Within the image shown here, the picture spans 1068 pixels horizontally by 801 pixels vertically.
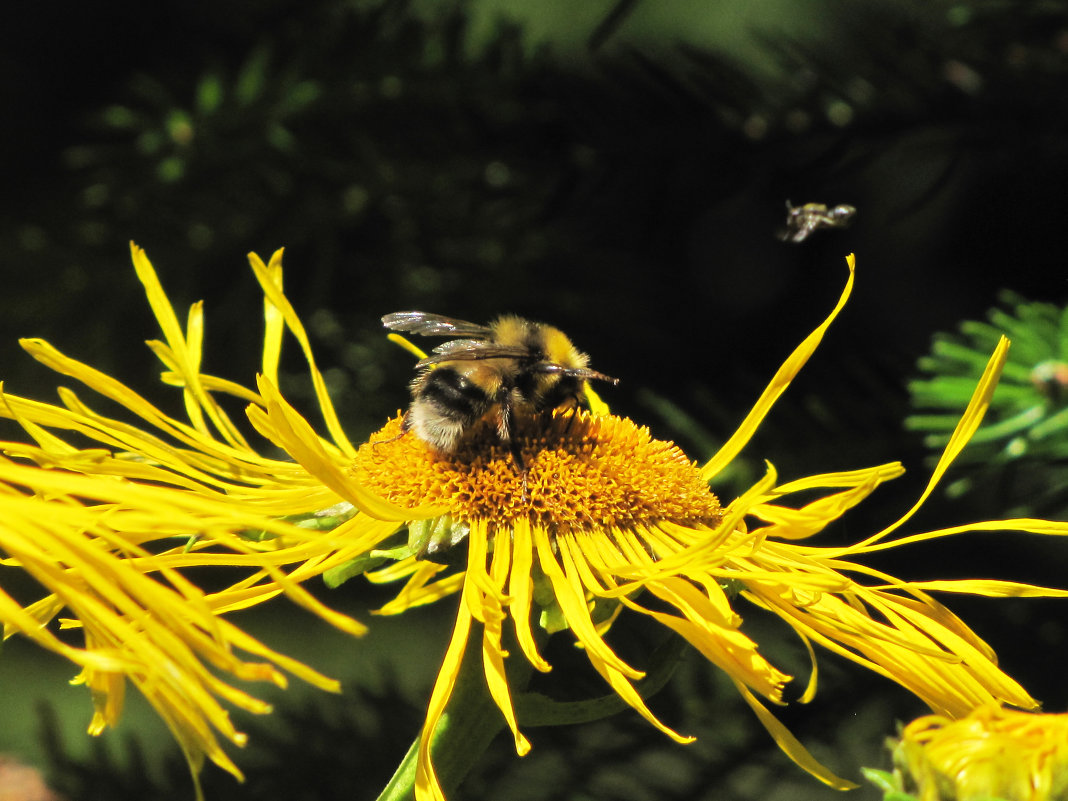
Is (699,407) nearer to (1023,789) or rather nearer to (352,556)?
(352,556)

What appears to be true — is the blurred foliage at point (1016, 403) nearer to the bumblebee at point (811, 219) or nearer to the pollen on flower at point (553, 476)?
the bumblebee at point (811, 219)

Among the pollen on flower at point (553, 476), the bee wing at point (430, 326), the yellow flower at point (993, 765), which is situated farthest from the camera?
the bee wing at point (430, 326)

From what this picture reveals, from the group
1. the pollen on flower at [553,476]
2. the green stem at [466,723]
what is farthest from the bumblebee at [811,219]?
the green stem at [466,723]

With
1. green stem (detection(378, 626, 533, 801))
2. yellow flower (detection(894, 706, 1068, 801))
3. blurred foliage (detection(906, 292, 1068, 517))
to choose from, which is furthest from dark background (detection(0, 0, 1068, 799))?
yellow flower (detection(894, 706, 1068, 801))

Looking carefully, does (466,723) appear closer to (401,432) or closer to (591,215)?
(401,432)

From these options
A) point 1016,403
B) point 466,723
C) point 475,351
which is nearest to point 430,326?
point 475,351

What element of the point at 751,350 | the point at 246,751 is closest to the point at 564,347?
the point at 751,350

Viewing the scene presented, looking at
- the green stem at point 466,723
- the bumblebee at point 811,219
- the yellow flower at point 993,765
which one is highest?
the bumblebee at point 811,219
